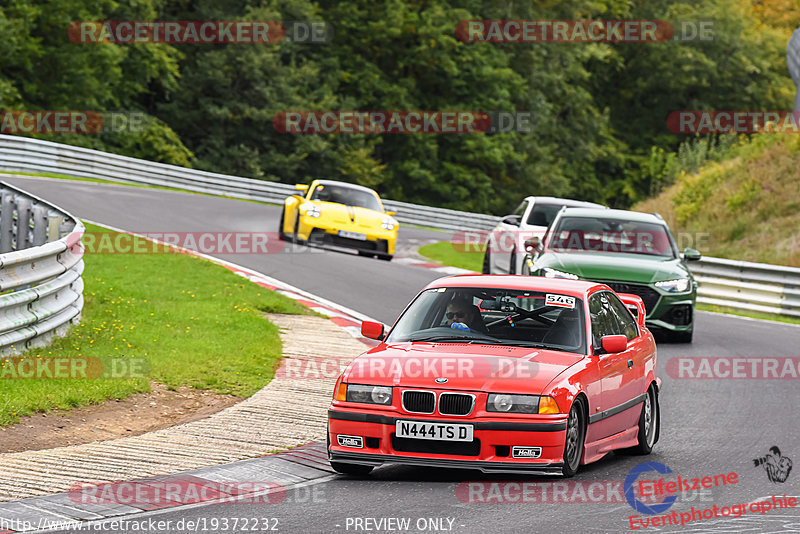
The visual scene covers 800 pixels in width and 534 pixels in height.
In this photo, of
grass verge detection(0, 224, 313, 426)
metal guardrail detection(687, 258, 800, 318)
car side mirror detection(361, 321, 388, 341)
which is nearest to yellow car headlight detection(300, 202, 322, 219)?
grass verge detection(0, 224, 313, 426)

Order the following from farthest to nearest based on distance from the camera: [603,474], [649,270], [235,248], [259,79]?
[259,79] → [235,248] → [649,270] → [603,474]

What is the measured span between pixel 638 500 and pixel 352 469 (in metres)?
1.89

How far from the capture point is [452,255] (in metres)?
30.4

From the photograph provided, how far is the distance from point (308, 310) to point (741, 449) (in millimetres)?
8417

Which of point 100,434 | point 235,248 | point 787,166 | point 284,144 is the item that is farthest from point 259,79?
point 100,434

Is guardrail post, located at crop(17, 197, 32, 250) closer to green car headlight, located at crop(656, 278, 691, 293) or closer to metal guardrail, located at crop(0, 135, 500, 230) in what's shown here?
green car headlight, located at crop(656, 278, 691, 293)

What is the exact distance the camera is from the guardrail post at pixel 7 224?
685 inches

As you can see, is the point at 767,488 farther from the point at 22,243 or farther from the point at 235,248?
the point at 235,248

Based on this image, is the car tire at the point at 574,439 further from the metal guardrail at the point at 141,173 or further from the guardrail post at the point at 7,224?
the metal guardrail at the point at 141,173

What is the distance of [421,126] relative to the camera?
187 feet

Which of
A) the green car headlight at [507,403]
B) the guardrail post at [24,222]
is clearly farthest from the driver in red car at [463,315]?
the guardrail post at [24,222]

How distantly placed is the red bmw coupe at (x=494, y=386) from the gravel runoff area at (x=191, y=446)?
1043mm

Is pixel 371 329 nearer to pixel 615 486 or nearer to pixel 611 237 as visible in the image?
pixel 615 486

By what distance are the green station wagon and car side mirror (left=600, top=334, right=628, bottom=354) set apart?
20.5ft
